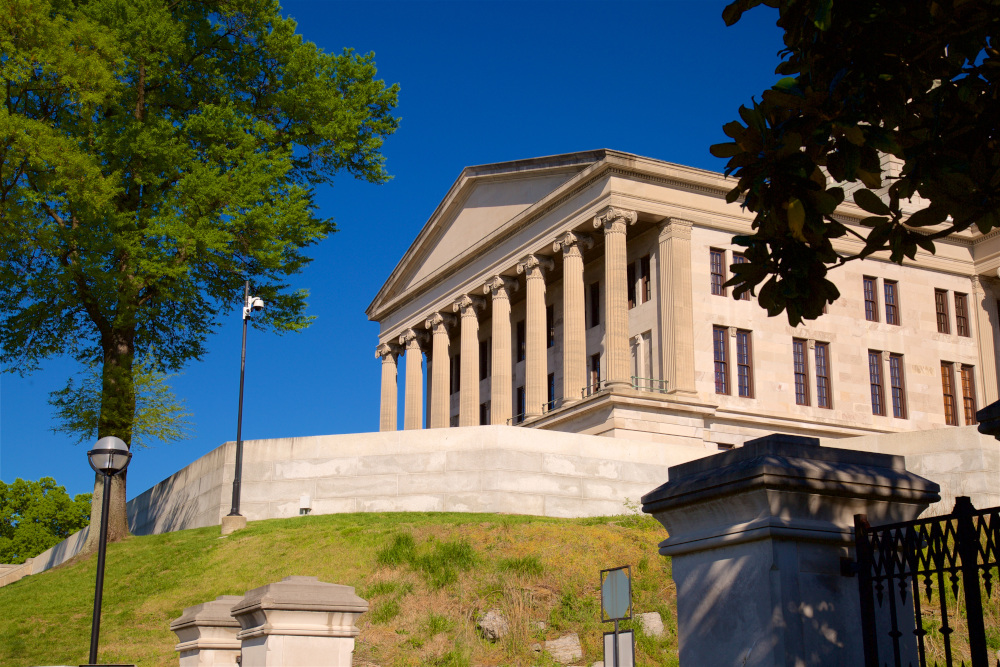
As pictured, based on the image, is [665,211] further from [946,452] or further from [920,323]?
[946,452]

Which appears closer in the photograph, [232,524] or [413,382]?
[232,524]

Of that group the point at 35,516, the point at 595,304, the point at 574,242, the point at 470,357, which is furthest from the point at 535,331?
the point at 35,516

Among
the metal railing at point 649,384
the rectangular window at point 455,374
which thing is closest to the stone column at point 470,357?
the rectangular window at point 455,374

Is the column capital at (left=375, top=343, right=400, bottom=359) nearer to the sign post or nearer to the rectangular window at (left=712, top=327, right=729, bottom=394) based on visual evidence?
the rectangular window at (left=712, top=327, right=729, bottom=394)

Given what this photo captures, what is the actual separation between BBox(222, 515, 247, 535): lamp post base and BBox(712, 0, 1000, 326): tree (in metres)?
24.1

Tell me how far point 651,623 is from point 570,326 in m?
27.2

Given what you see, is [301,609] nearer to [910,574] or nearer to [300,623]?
[300,623]

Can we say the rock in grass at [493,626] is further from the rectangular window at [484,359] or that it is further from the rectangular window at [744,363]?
the rectangular window at [484,359]

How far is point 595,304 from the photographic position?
5025cm

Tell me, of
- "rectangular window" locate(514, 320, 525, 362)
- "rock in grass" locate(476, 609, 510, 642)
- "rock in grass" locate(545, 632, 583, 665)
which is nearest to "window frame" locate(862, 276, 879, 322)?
"rectangular window" locate(514, 320, 525, 362)

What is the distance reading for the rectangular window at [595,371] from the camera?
48500mm

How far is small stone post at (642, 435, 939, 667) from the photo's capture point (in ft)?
15.4

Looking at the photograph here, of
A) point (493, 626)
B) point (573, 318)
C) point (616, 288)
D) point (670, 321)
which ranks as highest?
point (616, 288)

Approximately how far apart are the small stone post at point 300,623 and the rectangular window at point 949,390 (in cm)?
4586
